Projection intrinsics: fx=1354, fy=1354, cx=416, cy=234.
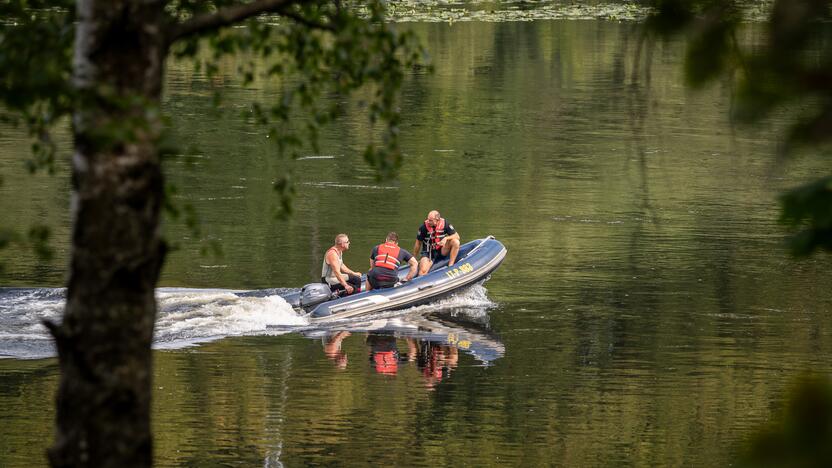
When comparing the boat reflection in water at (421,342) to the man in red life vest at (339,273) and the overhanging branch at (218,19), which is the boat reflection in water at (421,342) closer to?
the man in red life vest at (339,273)

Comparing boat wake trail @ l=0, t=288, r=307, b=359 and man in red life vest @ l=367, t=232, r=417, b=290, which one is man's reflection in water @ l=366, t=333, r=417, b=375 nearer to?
boat wake trail @ l=0, t=288, r=307, b=359

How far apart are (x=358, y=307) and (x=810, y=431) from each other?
15.2m

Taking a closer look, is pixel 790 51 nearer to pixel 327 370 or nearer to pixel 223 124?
pixel 327 370

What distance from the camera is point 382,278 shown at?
17.6 metres

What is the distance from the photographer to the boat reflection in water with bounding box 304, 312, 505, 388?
15.1 metres

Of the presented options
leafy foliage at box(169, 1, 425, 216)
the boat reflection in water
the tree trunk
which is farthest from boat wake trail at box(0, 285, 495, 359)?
the tree trunk

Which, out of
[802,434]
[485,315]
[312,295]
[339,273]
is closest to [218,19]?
[802,434]

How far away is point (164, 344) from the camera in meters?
15.5

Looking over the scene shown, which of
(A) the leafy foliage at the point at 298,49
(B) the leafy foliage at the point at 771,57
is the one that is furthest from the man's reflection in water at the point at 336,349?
(B) the leafy foliage at the point at 771,57

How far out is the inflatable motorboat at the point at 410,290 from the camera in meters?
17.0

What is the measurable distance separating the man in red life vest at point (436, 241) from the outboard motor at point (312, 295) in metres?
1.79

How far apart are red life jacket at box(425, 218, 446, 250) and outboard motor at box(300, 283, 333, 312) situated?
204 cm

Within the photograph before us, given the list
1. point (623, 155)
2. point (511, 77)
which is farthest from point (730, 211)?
point (511, 77)

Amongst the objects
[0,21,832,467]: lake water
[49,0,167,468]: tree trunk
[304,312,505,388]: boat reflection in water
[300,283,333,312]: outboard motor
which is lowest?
[304,312,505,388]: boat reflection in water
